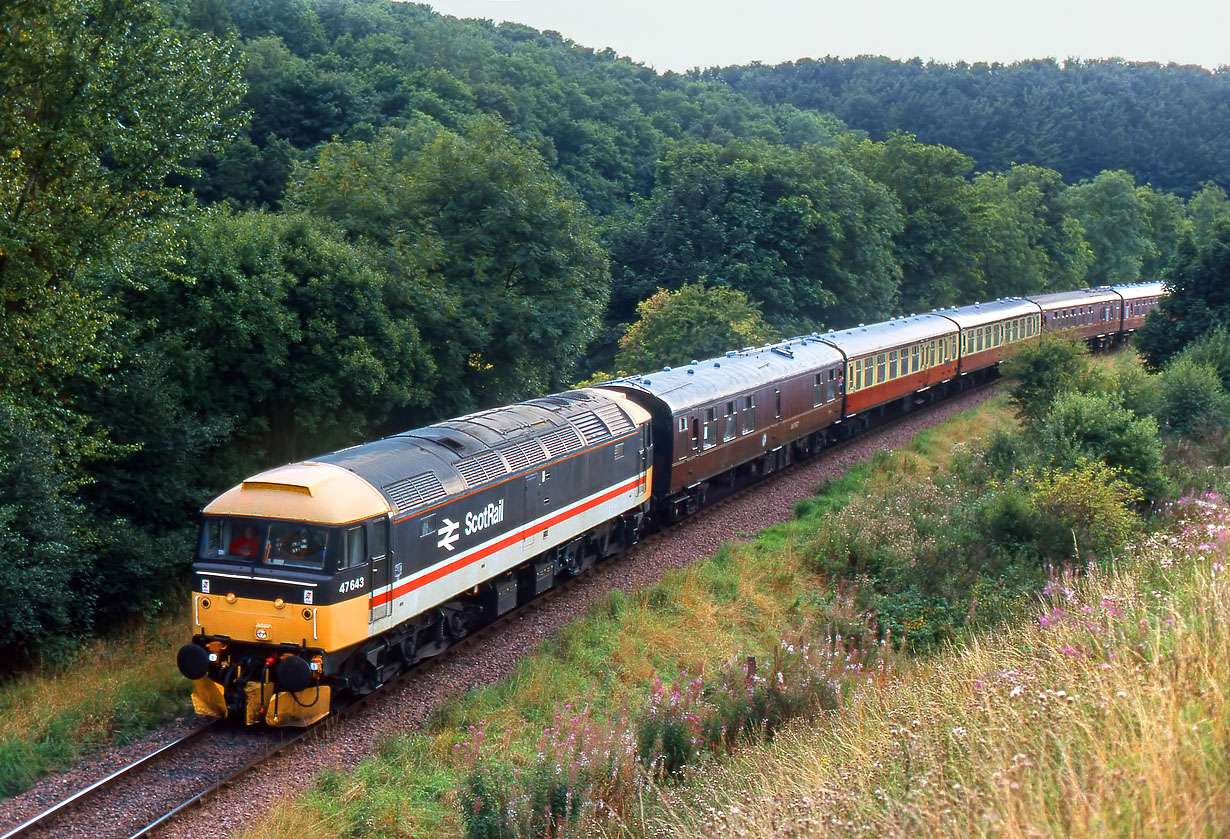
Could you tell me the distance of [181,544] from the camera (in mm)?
17812

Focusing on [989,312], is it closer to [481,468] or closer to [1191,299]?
[1191,299]

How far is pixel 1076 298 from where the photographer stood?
157 ft

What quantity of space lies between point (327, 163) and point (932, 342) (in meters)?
20.0

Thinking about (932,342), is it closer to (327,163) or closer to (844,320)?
(844,320)

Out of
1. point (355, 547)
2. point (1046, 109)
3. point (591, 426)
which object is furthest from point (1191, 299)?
point (1046, 109)

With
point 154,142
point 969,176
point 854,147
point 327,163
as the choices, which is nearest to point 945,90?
point 969,176

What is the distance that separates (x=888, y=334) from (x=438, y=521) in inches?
876

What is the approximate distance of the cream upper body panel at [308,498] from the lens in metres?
12.4

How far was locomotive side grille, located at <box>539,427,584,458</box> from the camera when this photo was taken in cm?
1706

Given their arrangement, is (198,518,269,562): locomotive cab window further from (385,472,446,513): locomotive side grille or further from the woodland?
the woodland

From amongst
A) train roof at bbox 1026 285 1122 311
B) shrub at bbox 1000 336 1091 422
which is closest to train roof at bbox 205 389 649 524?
shrub at bbox 1000 336 1091 422

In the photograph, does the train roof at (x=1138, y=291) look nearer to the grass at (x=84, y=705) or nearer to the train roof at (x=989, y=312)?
the train roof at (x=989, y=312)

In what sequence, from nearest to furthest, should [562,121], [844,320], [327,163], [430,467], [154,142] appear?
[430,467] → [154,142] → [327,163] → [844,320] → [562,121]

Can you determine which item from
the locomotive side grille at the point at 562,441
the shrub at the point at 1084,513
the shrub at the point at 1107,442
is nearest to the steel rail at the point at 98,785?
the locomotive side grille at the point at 562,441
